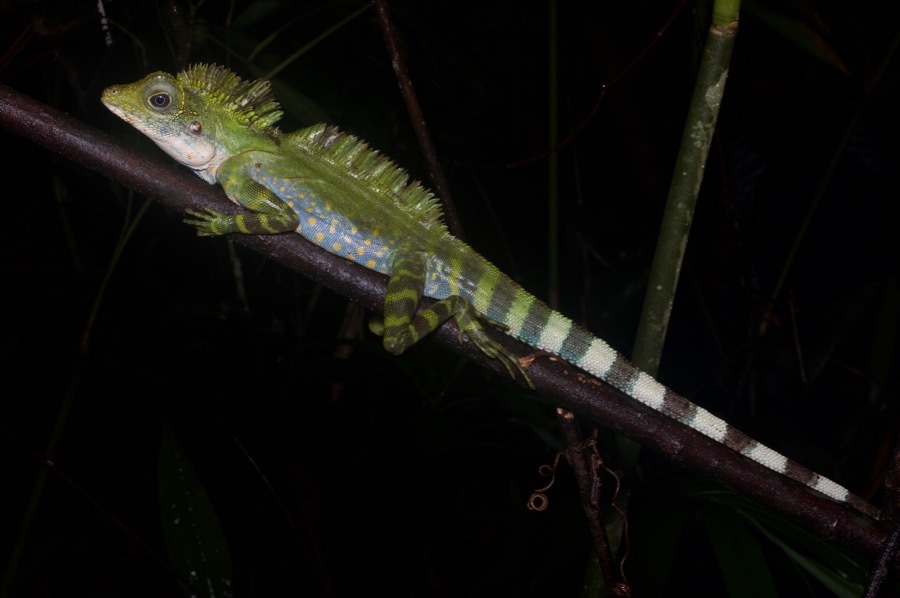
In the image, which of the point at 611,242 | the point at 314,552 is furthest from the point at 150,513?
the point at 611,242

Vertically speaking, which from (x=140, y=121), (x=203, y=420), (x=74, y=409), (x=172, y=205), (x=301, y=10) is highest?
(x=301, y=10)

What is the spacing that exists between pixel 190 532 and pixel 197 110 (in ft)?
5.08

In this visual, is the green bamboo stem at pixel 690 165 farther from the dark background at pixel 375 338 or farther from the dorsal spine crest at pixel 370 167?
the dark background at pixel 375 338

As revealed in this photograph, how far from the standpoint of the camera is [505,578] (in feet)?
8.71

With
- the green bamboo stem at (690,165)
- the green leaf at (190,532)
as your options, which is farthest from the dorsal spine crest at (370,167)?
the green leaf at (190,532)

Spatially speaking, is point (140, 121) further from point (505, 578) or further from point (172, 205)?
point (505, 578)

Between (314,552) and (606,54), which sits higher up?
(606,54)

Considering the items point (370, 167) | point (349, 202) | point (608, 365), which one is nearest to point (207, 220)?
point (349, 202)

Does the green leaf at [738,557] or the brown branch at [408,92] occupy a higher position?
the brown branch at [408,92]

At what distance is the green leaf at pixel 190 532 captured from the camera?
229cm

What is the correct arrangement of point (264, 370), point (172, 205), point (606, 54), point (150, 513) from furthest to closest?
1. point (150, 513)
2. point (264, 370)
3. point (606, 54)
4. point (172, 205)

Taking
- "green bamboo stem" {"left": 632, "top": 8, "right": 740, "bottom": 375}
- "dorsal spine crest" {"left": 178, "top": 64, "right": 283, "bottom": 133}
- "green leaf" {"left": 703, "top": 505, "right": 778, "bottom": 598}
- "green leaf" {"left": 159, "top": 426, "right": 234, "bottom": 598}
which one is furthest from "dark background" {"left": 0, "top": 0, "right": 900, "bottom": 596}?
"green bamboo stem" {"left": 632, "top": 8, "right": 740, "bottom": 375}

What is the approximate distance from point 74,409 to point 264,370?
1143 millimetres

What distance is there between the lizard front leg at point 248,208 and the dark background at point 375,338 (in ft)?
2.21
